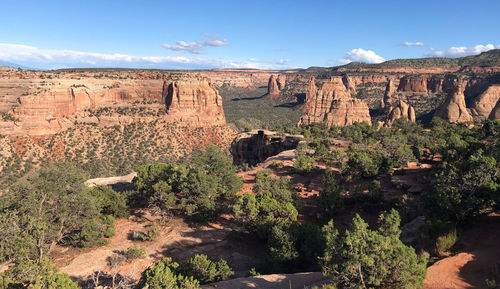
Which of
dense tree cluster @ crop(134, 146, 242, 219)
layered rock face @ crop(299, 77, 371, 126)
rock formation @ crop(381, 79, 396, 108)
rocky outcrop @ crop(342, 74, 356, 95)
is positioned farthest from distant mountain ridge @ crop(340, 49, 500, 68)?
dense tree cluster @ crop(134, 146, 242, 219)

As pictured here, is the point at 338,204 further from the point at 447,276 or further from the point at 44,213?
the point at 44,213

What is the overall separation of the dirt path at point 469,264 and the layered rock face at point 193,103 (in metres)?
84.0

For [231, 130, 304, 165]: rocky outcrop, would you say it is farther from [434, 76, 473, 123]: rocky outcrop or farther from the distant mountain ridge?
the distant mountain ridge

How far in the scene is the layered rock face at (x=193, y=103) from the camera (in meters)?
90.3

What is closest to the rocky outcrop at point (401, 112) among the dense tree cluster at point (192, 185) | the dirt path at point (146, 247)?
the dense tree cluster at point (192, 185)

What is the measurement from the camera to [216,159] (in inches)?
1299

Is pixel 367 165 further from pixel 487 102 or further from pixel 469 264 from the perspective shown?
pixel 487 102

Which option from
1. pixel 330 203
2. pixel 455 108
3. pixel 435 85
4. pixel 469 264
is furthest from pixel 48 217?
pixel 435 85

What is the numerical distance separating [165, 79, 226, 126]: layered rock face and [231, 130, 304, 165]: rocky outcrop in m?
37.6

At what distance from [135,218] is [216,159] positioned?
1082cm

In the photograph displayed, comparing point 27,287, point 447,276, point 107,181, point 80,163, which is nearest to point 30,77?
point 80,163

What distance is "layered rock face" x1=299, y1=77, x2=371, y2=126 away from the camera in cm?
9919

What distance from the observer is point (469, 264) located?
13148 millimetres

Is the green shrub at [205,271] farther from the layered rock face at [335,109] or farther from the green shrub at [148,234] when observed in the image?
the layered rock face at [335,109]
